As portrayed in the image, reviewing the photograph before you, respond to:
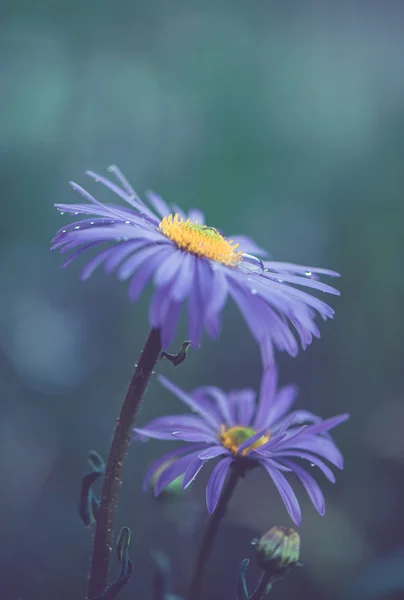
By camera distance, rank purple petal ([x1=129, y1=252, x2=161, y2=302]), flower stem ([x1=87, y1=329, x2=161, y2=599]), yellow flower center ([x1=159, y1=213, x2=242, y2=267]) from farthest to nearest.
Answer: yellow flower center ([x1=159, y1=213, x2=242, y2=267]), flower stem ([x1=87, y1=329, x2=161, y2=599]), purple petal ([x1=129, y1=252, x2=161, y2=302])

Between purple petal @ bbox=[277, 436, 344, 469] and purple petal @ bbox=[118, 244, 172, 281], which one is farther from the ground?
purple petal @ bbox=[118, 244, 172, 281]

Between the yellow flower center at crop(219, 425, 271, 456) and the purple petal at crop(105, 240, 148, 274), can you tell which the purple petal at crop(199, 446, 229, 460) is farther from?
the purple petal at crop(105, 240, 148, 274)

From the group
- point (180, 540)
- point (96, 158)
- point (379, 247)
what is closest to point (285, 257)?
point (379, 247)

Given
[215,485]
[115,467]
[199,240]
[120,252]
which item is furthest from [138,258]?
[215,485]

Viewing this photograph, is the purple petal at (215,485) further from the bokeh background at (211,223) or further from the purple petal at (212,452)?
the bokeh background at (211,223)

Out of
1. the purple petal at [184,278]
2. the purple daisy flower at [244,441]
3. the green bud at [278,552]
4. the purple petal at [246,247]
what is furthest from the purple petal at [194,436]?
the purple petal at [246,247]

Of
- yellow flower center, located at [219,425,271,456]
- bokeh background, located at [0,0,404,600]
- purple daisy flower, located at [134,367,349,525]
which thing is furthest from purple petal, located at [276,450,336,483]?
bokeh background, located at [0,0,404,600]
